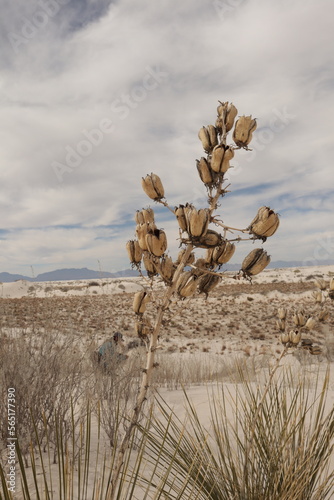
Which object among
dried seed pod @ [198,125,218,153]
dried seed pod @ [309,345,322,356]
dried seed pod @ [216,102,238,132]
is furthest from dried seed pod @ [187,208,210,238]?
dried seed pod @ [309,345,322,356]

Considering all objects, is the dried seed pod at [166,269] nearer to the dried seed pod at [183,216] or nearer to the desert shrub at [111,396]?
the dried seed pod at [183,216]

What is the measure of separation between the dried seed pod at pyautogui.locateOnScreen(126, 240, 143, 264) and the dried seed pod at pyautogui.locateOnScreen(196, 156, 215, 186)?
48 cm

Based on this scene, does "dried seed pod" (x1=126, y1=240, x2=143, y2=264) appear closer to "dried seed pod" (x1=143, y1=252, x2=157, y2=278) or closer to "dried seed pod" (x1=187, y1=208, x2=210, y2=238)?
"dried seed pod" (x1=143, y1=252, x2=157, y2=278)

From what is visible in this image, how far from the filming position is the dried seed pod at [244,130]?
5.74 ft

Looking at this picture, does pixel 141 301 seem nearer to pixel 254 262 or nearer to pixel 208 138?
pixel 254 262

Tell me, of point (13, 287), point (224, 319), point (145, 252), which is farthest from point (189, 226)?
point (13, 287)

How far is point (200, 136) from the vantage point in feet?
5.83

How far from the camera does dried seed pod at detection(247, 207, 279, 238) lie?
1.54m

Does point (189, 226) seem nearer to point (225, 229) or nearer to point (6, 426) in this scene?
point (225, 229)

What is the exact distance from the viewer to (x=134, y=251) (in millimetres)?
1820

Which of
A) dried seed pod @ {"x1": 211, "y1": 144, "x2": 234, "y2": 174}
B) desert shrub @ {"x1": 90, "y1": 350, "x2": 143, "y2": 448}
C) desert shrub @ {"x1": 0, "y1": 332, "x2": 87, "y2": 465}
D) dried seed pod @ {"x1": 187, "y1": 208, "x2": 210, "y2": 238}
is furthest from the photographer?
desert shrub @ {"x1": 90, "y1": 350, "x2": 143, "y2": 448}

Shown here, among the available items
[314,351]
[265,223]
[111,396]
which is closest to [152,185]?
[265,223]

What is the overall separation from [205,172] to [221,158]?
95 millimetres

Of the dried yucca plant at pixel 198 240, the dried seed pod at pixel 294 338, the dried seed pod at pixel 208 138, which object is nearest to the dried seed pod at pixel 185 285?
the dried yucca plant at pixel 198 240
